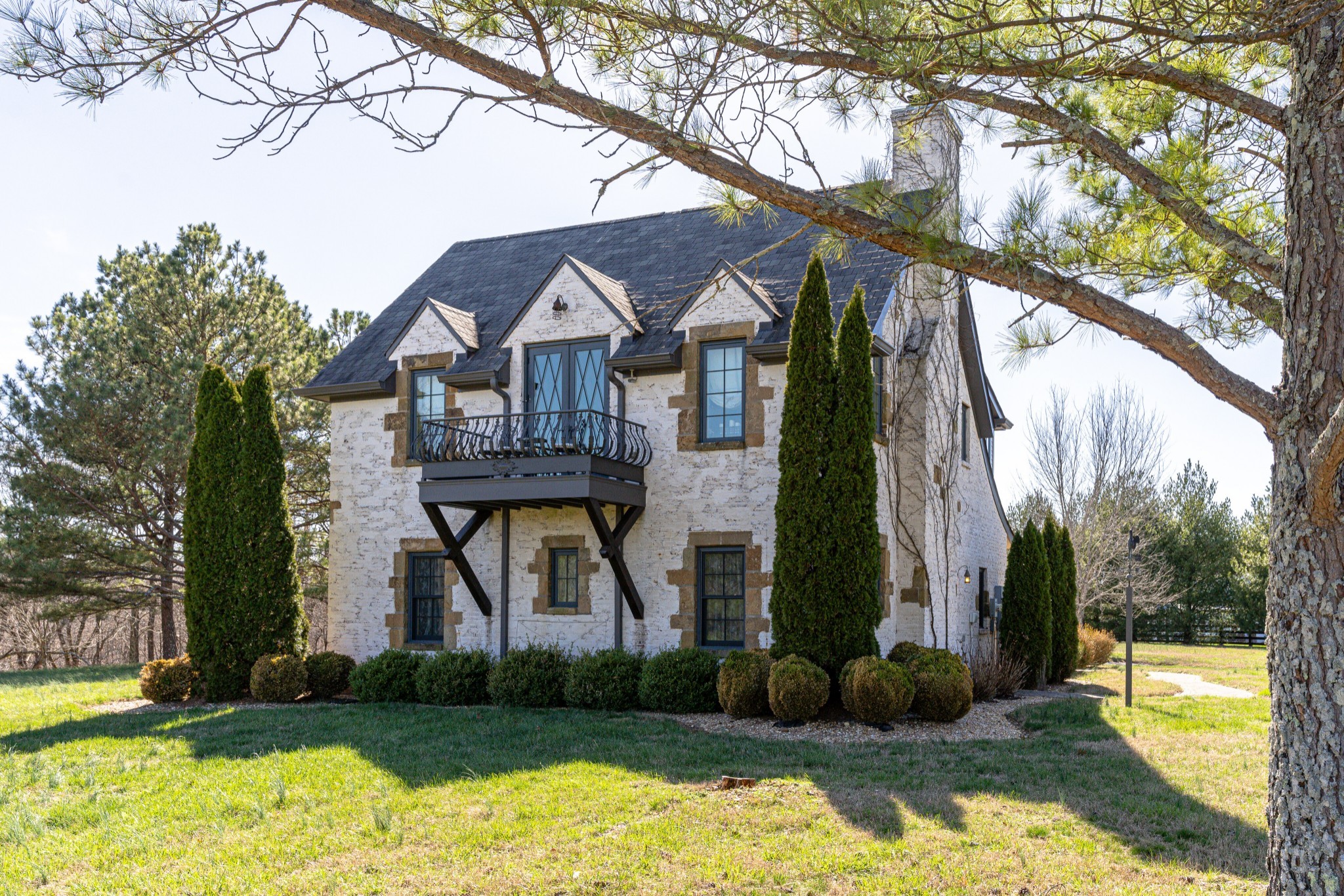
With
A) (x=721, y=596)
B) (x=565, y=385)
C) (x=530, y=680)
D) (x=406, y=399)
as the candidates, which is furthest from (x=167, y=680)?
(x=721, y=596)

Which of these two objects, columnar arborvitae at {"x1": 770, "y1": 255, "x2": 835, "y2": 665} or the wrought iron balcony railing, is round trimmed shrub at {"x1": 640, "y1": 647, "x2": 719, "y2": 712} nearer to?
columnar arborvitae at {"x1": 770, "y1": 255, "x2": 835, "y2": 665}

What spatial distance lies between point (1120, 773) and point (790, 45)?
7119 mm

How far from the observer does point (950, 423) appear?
16.9 meters

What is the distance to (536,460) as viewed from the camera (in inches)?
553

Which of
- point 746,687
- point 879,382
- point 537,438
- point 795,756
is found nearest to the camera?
point 795,756

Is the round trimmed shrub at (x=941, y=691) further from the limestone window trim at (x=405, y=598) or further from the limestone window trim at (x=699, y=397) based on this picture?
the limestone window trim at (x=405, y=598)

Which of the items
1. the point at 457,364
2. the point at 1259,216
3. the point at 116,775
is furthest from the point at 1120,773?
the point at 457,364

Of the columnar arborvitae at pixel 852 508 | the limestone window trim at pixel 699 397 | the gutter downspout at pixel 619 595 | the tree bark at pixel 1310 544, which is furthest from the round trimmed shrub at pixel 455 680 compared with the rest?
the tree bark at pixel 1310 544

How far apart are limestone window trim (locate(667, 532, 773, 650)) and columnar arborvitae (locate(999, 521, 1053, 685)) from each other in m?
5.64

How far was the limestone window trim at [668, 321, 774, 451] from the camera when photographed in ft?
47.7

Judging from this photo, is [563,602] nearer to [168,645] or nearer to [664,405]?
[664,405]

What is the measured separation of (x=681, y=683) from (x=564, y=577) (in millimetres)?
3340

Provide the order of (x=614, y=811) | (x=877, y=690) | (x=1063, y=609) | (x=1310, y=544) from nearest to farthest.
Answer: (x=1310, y=544)
(x=614, y=811)
(x=877, y=690)
(x=1063, y=609)

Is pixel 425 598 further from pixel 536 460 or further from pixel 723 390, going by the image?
pixel 723 390
